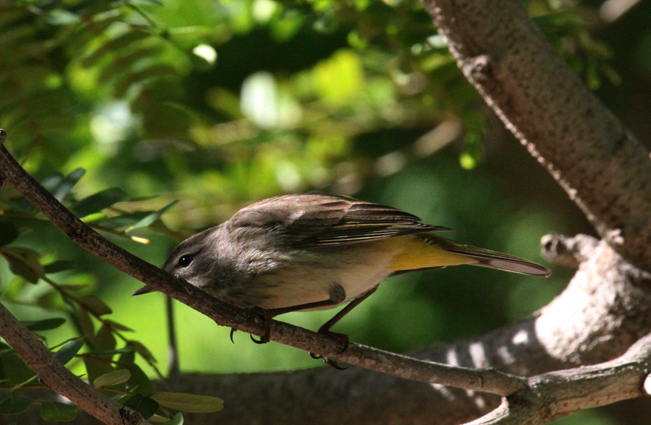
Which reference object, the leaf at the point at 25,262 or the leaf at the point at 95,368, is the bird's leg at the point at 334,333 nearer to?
the leaf at the point at 95,368

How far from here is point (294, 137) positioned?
4.10 m

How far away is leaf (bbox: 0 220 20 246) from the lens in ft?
7.42

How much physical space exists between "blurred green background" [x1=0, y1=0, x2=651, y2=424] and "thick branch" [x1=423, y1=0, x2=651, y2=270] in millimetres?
337

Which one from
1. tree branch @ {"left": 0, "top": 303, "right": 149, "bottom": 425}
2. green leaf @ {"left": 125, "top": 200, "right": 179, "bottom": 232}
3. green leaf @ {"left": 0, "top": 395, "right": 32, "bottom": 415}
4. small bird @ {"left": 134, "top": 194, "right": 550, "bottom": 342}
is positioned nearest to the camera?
tree branch @ {"left": 0, "top": 303, "right": 149, "bottom": 425}

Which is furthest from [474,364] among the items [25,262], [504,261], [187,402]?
[25,262]

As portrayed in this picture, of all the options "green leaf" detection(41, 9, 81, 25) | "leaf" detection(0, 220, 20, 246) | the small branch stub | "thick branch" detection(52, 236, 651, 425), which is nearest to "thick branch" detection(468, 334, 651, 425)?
the small branch stub

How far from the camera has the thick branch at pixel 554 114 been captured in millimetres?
2568

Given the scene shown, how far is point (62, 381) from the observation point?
172 cm

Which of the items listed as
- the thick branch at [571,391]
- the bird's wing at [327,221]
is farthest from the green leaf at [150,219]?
the thick branch at [571,391]

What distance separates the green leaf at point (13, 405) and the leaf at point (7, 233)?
62 centimetres

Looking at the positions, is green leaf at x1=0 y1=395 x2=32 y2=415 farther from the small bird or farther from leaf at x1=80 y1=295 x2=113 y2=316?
the small bird

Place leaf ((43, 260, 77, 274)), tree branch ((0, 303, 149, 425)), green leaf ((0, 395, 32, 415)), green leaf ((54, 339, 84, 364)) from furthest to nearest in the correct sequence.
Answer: leaf ((43, 260, 77, 274)), green leaf ((54, 339, 84, 364)), green leaf ((0, 395, 32, 415)), tree branch ((0, 303, 149, 425))

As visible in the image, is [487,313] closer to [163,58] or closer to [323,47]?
[323,47]

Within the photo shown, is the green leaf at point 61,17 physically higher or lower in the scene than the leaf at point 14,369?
Answer: higher
